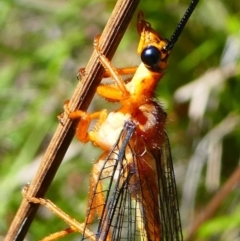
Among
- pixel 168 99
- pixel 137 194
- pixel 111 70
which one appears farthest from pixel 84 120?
pixel 168 99

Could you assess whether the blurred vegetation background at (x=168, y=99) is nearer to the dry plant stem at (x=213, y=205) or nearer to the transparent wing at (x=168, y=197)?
the dry plant stem at (x=213, y=205)

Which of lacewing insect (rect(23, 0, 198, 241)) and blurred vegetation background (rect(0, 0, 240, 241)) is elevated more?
blurred vegetation background (rect(0, 0, 240, 241))

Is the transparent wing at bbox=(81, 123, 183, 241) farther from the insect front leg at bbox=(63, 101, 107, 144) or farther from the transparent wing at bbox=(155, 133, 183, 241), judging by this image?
the insect front leg at bbox=(63, 101, 107, 144)

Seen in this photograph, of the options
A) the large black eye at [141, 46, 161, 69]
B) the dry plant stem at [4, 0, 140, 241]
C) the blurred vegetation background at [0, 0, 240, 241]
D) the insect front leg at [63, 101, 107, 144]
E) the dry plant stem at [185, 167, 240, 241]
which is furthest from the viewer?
the blurred vegetation background at [0, 0, 240, 241]

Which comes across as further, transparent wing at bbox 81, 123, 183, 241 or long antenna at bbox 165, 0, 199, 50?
transparent wing at bbox 81, 123, 183, 241

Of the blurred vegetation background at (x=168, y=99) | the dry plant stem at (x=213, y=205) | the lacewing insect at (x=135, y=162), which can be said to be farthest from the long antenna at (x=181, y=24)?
the blurred vegetation background at (x=168, y=99)

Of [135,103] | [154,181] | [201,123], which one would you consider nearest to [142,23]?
[135,103]

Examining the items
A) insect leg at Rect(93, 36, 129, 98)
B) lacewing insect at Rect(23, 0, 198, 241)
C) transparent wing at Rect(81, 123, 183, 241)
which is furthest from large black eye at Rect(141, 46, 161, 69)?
transparent wing at Rect(81, 123, 183, 241)
